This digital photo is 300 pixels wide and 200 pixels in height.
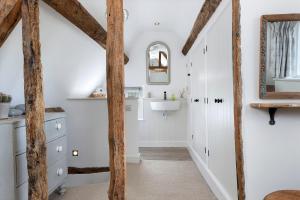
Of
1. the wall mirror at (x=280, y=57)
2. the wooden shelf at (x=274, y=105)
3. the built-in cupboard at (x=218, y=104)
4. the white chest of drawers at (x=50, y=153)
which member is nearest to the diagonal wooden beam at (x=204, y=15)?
the built-in cupboard at (x=218, y=104)

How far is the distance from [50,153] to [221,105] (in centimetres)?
180

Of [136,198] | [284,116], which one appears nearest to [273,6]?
[284,116]

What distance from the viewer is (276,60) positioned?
1.83m

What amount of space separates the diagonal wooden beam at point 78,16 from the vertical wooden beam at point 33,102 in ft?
0.88

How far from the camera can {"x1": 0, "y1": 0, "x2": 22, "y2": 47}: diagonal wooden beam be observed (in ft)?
5.99

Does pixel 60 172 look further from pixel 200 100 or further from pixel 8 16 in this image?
pixel 200 100

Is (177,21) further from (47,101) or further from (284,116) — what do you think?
(284,116)

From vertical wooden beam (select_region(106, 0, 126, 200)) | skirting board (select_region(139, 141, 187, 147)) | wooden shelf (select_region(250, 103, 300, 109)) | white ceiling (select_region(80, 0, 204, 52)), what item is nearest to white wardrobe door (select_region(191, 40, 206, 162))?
white ceiling (select_region(80, 0, 204, 52))

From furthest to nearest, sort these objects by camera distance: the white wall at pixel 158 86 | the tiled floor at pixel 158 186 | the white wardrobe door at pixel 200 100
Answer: the white wall at pixel 158 86 → the white wardrobe door at pixel 200 100 → the tiled floor at pixel 158 186

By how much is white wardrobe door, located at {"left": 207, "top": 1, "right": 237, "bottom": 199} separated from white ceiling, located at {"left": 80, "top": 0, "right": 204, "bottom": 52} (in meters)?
0.82

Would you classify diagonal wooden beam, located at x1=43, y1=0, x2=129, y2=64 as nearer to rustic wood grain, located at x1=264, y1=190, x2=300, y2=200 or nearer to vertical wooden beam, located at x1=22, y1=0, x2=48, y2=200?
vertical wooden beam, located at x1=22, y1=0, x2=48, y2=200

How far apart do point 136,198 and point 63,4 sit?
2.12 meters

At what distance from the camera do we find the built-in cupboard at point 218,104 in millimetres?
2250

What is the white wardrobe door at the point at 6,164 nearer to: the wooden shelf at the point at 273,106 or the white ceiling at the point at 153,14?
the white ceiling at the point at 153,14
